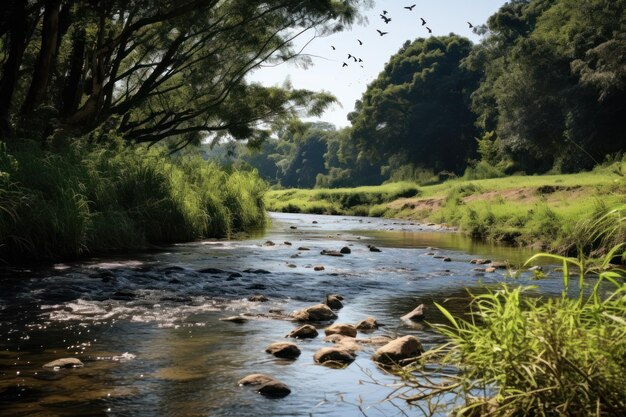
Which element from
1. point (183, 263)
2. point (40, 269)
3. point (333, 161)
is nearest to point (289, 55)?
point (183, 263)

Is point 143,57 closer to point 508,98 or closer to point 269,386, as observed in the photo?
point 269,386

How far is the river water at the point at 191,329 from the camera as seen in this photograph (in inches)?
161

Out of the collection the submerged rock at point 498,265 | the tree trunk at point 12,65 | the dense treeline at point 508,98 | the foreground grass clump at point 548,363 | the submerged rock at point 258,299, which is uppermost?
the dense treeline at point 508,98

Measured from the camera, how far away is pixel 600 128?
33812 mm

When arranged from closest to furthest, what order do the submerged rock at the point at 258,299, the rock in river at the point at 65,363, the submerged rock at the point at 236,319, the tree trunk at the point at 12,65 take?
1. the rock in river at the point at 65,363
2. the submerged rock at the point at 236,319
3. the submerged rock at the point at 258,299
4. the tree trunk at the point at 12,65

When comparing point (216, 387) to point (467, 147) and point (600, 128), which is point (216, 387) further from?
point (467, 147)

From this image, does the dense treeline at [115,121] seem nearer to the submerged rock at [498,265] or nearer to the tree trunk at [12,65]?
the tree trunk at [12,65]

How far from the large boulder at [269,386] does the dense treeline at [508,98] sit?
39.5 feet

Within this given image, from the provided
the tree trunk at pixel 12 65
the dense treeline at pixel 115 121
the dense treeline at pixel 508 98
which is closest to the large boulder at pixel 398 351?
the dense treeline at pixel 115 121

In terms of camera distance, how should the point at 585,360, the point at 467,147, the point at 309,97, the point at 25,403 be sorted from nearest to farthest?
the point at 585,360 < the point at 25,403 < the point at 309,97 < the point at 467,147

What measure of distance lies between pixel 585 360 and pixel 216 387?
2470 millimetres

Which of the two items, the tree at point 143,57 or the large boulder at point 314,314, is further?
the tree at point 143,57

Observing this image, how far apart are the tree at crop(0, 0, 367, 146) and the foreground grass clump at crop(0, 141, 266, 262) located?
5.32ft

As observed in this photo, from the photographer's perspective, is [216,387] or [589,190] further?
[589,190]
